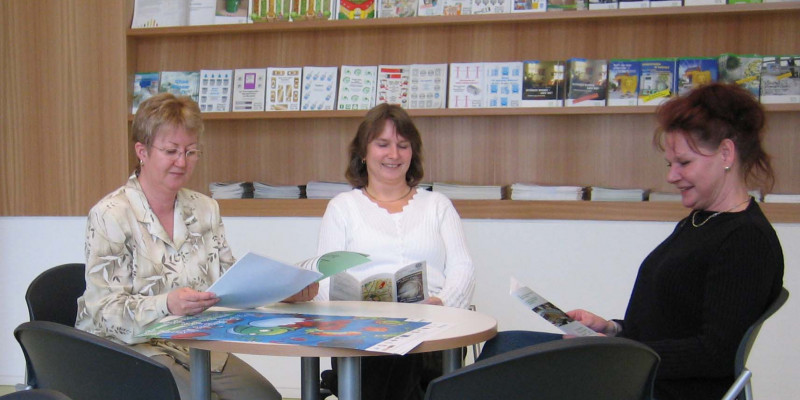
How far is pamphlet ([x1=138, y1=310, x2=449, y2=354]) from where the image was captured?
1.70 metres

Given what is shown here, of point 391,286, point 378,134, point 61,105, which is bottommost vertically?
point 391,286

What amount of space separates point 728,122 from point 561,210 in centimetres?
180

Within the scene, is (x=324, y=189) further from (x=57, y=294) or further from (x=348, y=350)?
(x=348, y=350)

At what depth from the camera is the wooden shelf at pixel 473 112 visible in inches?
147

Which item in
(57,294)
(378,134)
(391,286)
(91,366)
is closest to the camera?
(91,366)

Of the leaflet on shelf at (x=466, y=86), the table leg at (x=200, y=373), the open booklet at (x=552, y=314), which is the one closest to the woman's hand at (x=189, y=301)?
the table leg at (x=200, y=373)

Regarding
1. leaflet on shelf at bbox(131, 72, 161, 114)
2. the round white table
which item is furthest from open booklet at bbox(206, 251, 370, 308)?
leaflet on shelf at bbox(131, 72, 161, 114)

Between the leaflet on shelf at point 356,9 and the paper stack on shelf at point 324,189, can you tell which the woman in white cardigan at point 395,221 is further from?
the leaflet on shelf at point 356,9

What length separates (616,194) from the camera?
3824 mm

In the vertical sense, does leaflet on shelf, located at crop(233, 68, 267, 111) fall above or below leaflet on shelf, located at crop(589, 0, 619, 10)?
below

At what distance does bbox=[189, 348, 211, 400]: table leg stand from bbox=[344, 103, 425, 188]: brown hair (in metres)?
1.31

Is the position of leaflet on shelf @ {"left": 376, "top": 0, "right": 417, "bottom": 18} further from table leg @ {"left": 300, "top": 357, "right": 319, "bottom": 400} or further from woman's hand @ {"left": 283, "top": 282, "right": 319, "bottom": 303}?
table leg @ {"left": 300, "top": 357, "right": 319, "bottom": 400}

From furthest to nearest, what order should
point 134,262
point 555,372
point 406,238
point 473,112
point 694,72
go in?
point 473,112
point 694,72
point 406,238
point 134,262
point 555,372

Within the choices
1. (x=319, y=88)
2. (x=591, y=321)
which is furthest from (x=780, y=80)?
(x=319, y=88)
